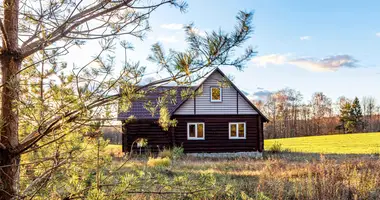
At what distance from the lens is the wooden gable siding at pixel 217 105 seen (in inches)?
654

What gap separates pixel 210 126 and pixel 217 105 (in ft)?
4.27

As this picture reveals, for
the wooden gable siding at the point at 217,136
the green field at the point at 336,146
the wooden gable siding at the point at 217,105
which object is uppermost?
the wooden gable siding at the point at 217,105

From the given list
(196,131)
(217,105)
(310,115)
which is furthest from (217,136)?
(310,115)

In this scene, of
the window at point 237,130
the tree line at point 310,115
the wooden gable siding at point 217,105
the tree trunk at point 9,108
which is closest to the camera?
the tree trunk at point 9,108

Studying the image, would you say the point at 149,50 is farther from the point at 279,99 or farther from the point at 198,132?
the point at 279,99

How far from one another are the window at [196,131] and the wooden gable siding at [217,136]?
18 cm

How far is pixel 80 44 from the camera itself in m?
2.41

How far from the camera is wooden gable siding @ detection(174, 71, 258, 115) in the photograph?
16.6 m

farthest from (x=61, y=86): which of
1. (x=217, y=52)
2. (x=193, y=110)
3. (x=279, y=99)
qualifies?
(x=279, y=99)

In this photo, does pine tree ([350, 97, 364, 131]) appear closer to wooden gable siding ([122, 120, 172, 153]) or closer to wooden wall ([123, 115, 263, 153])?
wooden wall ([123, 115, 263, 153])

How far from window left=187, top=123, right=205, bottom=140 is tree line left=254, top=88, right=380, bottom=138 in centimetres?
3082

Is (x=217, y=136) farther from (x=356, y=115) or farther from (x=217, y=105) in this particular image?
(x=356, y=115)

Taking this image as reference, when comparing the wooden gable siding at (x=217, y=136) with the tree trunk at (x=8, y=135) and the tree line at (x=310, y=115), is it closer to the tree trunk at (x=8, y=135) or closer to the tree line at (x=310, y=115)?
the tree trunk at (x=8, y=135)

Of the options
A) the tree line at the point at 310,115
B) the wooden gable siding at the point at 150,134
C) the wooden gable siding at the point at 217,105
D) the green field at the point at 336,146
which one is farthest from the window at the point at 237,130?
the tree line at the point at 310,115
